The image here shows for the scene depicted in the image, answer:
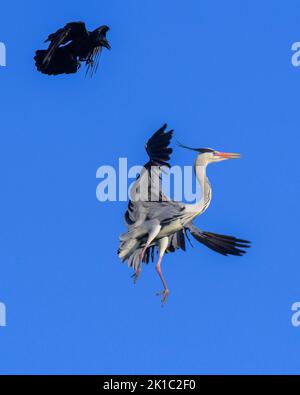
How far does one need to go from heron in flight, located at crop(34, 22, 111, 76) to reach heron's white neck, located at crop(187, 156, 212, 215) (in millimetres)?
2417

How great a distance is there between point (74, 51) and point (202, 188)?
10.6 ft

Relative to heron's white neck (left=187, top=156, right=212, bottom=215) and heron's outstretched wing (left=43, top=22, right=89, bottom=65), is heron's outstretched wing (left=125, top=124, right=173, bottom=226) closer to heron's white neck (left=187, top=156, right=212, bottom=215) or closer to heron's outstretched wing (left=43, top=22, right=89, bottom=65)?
heron's white neck (left=187, top=156, right=212, bottom=215)

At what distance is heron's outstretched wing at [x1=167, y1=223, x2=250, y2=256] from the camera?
1914 inches

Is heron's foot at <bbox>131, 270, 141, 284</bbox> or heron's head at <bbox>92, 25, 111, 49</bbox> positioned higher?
heron's head at <bbox>92, 25, 111, 49</bbox>

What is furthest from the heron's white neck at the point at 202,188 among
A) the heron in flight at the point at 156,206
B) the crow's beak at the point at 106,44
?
the crow's beak at the point at 106,44

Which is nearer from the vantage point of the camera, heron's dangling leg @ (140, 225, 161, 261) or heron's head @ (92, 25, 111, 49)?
heron's dangling leg @ (140, 225, 161, 261)

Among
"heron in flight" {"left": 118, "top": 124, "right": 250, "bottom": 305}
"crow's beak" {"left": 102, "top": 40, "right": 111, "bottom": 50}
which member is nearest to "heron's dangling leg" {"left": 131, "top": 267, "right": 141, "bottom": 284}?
"heron in flight" {"left": 118, "top": 124, "right": 250, "bottom": 305}

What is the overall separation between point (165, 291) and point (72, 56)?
4.32m

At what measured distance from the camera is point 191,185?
158 feet

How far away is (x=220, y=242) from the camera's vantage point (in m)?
48.8

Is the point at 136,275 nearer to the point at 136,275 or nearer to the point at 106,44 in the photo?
the point at 136,275
